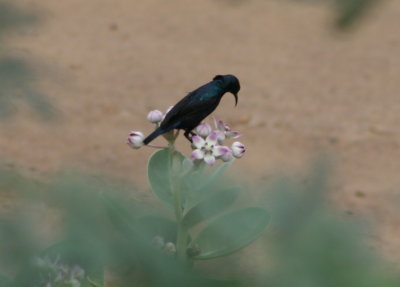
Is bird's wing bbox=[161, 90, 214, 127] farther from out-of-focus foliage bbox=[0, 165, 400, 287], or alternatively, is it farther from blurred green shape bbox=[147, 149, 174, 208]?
out-of-focus foliage bbox=[0, 165, 400, 287]

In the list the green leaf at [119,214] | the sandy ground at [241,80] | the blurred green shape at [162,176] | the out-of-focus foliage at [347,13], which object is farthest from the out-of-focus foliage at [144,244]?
the sandy ground at [241,80]

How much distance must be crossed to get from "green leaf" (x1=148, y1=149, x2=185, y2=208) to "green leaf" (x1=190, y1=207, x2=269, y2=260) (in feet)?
0.66

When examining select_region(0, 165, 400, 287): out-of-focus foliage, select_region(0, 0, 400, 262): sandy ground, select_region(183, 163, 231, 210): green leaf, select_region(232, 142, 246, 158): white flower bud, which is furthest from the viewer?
select_region(0, 0, 400, 262): sandy ground

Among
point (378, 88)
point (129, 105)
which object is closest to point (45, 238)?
point (129, 105)

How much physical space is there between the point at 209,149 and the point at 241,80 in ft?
12.1

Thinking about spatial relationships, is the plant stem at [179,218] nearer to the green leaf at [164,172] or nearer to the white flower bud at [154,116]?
the green leaf at [164,172]

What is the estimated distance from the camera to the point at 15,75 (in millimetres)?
746

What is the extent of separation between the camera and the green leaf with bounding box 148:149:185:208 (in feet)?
2.86

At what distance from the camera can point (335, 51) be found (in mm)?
5133

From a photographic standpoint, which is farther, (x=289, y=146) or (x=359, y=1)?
(x=289, y=146)

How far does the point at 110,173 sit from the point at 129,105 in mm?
3740

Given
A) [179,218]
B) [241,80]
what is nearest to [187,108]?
[179,218]

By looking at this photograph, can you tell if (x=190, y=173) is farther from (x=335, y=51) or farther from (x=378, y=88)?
(x=335, y=51)

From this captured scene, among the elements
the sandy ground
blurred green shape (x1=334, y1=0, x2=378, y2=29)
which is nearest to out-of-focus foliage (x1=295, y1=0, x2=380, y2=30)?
blurred green shape (x1=334, y1=0, x2=378, y2=29)
